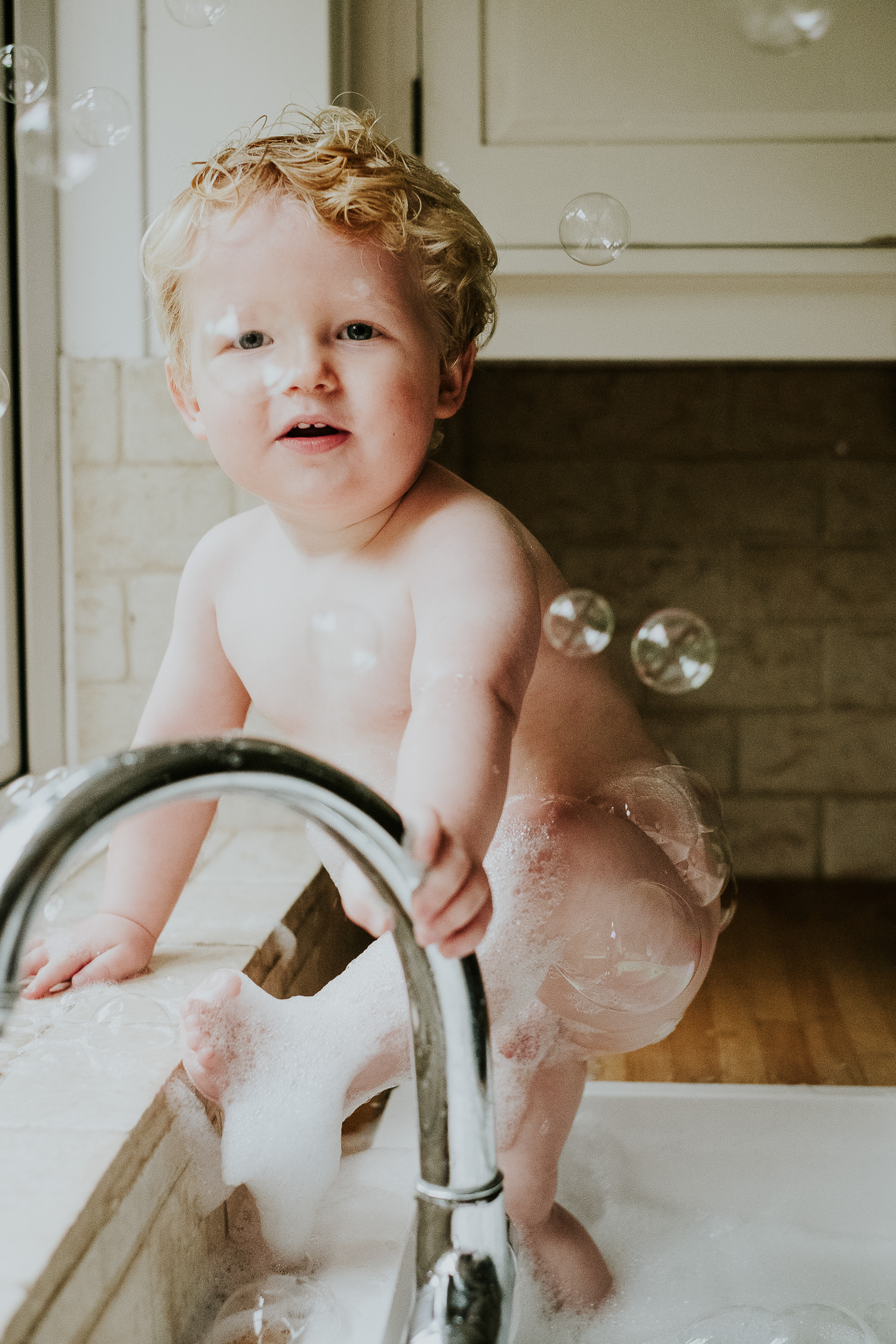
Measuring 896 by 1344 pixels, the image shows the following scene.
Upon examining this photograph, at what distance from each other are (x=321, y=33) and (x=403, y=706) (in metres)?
0.58

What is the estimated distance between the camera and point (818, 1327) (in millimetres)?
644

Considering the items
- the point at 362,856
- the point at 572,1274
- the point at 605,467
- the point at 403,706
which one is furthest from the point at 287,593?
the point at 605,467

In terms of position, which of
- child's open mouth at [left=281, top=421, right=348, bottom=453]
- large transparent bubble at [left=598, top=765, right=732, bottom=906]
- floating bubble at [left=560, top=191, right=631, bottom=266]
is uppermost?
floating bubble at [left=560, top=191, right=631, bottom=266]

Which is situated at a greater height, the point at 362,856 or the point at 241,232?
the point at 241,232

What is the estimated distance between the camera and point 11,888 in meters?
0.32

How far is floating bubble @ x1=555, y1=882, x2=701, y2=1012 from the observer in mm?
631

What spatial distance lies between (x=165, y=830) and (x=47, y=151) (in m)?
0.48

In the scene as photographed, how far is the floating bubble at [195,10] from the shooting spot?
757 mm

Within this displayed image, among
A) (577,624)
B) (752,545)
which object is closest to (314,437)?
(577,624)

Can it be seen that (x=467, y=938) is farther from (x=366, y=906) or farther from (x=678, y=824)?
(x=678, y=824)

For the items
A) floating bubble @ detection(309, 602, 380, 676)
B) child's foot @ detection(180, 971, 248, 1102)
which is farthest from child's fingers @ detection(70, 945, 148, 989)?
floating bubble @ detection(309, 602, 380, 676)

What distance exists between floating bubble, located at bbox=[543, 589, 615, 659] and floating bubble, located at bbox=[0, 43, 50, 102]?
1.73ft

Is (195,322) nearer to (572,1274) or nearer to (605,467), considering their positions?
(572,1274)

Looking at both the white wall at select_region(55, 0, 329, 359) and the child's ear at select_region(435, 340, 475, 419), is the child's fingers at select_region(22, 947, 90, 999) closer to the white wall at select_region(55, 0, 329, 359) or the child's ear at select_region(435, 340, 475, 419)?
the child's ear at select_region(435, 340, 475, 419)
